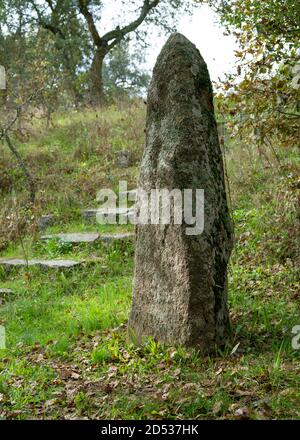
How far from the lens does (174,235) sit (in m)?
5.28

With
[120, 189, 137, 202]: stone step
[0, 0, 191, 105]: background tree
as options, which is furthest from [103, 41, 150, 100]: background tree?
[120, 189, 137, 202]: stone step

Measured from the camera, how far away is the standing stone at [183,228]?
5.18 m

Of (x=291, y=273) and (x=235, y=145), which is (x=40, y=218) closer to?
(x=235, y=145)

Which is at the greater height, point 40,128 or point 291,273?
point 40,128

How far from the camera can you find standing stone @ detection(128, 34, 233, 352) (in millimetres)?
5176

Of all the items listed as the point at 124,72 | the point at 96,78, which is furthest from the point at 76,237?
the point at 124,72

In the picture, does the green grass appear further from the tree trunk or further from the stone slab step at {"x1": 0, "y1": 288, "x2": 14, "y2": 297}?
the tree trunk

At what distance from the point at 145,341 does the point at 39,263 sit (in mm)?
4152

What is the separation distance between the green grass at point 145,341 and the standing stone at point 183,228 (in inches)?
10.7

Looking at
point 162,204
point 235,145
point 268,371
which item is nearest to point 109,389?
point 268,371

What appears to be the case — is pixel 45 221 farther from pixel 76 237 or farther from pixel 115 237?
pixel 115 237

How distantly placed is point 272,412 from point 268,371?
58cm

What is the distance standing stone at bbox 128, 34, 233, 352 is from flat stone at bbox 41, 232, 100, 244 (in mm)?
4298

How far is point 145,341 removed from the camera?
5523 mm
